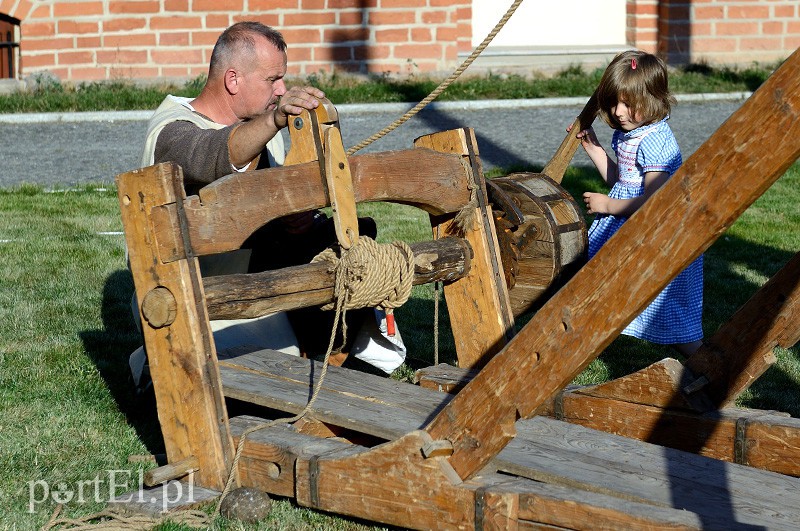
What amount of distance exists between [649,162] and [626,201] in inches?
7.7

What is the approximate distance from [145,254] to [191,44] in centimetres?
896

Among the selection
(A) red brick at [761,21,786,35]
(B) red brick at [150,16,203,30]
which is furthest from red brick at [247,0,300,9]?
(A) red brick at [761,21,786,35]

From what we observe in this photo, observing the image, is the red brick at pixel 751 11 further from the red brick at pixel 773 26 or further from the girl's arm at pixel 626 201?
the girl's arm at pixel 626 201

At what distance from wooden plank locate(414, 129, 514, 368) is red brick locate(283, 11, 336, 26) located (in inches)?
318

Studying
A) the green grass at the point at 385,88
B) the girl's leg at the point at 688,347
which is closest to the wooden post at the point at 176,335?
the girl's leg at the point at 688,347

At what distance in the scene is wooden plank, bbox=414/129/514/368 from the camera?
13.3 feet

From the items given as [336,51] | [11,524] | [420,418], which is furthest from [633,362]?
[336,51]

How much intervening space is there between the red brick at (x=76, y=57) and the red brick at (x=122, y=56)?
0.10 meters

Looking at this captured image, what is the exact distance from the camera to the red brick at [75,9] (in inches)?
455

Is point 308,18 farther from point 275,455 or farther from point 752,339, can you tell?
point 275,455

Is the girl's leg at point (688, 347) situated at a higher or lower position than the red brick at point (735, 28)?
lower

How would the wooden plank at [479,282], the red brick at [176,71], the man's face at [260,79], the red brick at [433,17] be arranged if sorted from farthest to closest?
the red brick at [433,17] → the red brick at [176,71] → the man's face at [260,79] → the wooden plank at [479,282]

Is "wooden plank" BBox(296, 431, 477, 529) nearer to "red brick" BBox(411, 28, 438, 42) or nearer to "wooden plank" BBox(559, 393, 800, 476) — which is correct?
"wooden plank" BBox(559, 393, 800, 476)

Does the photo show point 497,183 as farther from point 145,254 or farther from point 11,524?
point 11,524
